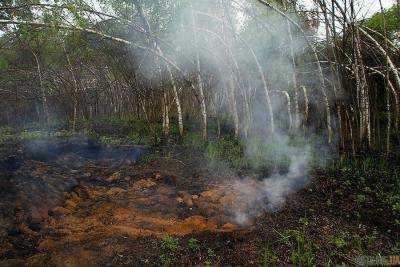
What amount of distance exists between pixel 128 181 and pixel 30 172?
8.04 feet

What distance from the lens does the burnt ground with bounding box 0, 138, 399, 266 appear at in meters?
4.57

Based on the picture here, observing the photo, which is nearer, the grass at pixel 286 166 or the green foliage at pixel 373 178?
the grass at pixel 286 166

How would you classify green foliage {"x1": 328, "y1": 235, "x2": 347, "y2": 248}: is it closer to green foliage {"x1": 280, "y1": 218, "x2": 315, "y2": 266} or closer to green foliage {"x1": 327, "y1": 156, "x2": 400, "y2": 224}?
green foliage {"x1": 280, "y1": 218, "x2": 315, "y2": 266}

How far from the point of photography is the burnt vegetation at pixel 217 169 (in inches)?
189

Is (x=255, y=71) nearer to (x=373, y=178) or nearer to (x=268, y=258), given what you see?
(x=373, y=178)

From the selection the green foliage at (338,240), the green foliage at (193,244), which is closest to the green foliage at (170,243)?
the green foliage at (193,244)

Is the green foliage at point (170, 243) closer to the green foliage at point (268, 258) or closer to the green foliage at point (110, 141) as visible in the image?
the green foliage at point (268, 258)

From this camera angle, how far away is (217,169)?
8320 millimetres

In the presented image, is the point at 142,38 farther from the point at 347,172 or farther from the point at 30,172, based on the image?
the point at 347,172

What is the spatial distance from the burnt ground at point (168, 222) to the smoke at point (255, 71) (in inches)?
16.2

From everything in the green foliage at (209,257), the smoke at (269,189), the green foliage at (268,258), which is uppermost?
the smoke at (269,189)

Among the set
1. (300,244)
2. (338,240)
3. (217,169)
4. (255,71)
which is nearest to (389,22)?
(255,71)

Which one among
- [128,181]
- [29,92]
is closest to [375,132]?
[128,181]

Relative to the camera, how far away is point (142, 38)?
12180 mm
